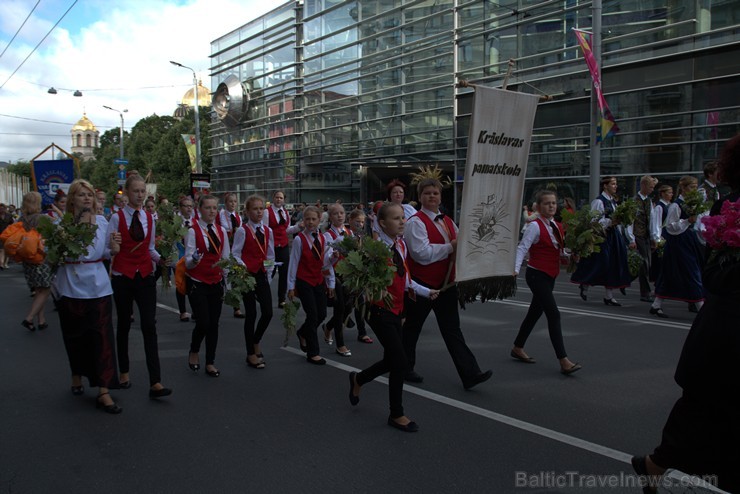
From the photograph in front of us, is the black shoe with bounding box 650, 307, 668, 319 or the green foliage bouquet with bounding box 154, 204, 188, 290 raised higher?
the green foliage bouquet with bounding box 154, 204, 188, 290

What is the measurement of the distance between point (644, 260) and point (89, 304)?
29.3 feet

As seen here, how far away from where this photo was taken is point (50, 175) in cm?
A: 1916

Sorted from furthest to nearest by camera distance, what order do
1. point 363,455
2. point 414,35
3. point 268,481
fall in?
point 414,35, point 363,455, point 268,481

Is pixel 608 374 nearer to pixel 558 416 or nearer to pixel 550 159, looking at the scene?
pixel 558 416

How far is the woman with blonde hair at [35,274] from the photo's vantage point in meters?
8.43

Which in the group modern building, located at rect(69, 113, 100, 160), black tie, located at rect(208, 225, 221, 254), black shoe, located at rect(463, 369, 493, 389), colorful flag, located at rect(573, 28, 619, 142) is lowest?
black shoe, located at rect(463, 369, 493, 389)

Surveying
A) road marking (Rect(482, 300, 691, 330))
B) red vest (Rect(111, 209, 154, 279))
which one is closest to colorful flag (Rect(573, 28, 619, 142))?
road marking (Rect(482, 300, 691, 330))

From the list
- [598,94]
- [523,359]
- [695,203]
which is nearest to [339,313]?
[523,359]

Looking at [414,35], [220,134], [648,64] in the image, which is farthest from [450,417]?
[220,134]

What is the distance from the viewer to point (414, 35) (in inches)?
1117

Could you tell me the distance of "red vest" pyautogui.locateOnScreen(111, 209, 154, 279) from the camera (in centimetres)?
564

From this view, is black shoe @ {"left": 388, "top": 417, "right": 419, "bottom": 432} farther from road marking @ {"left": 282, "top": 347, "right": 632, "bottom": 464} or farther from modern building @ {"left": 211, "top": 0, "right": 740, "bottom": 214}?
modern building @ {"left": 211, "top": 0, "right": 740, "bottom": 214}

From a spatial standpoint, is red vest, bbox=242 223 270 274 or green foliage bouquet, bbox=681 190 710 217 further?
green foliage bouquet, bbox=681 190 710 217

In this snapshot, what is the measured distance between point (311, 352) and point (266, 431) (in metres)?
2.16
